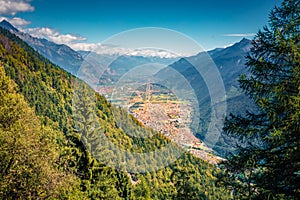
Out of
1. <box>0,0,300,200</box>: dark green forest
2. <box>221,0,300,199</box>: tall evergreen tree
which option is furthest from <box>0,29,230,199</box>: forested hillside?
<box>221,0,300,199</box>: tall evergreen tree

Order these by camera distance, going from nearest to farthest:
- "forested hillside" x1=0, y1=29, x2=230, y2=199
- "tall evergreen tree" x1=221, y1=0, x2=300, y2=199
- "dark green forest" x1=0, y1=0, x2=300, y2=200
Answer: "tall evergreen tree" x1=221, y1=0, x2=300, y2=199, "dark green forest" x1=0, y1=0, x2=300, y2=200, "forested hillside" x1=0, y1=29, x2=230, y2=199

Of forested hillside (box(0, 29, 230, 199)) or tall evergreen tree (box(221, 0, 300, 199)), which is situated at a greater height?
tall evergreen tree (box(221, 0, 300, 199))

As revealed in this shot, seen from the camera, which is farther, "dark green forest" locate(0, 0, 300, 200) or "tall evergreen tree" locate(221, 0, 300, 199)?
"dark green forest" locate(0, 0, 300, 200)

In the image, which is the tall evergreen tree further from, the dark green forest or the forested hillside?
the forested hillside

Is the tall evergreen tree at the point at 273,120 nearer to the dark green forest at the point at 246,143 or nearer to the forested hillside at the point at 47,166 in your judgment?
the dark green forest at the point at 246,143

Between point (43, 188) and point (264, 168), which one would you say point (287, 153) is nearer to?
point (264, 168)

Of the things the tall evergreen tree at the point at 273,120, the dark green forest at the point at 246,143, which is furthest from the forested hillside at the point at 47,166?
the tall evergreen tree at the point at 273,120

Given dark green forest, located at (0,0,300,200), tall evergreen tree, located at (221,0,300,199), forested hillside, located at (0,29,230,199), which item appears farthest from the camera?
forested hillside, located at (0,29,230,199)

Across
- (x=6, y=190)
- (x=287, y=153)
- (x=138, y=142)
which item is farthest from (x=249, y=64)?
(x=138, y=142)

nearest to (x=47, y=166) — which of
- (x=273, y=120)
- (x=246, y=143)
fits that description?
(x=246, y=143)
